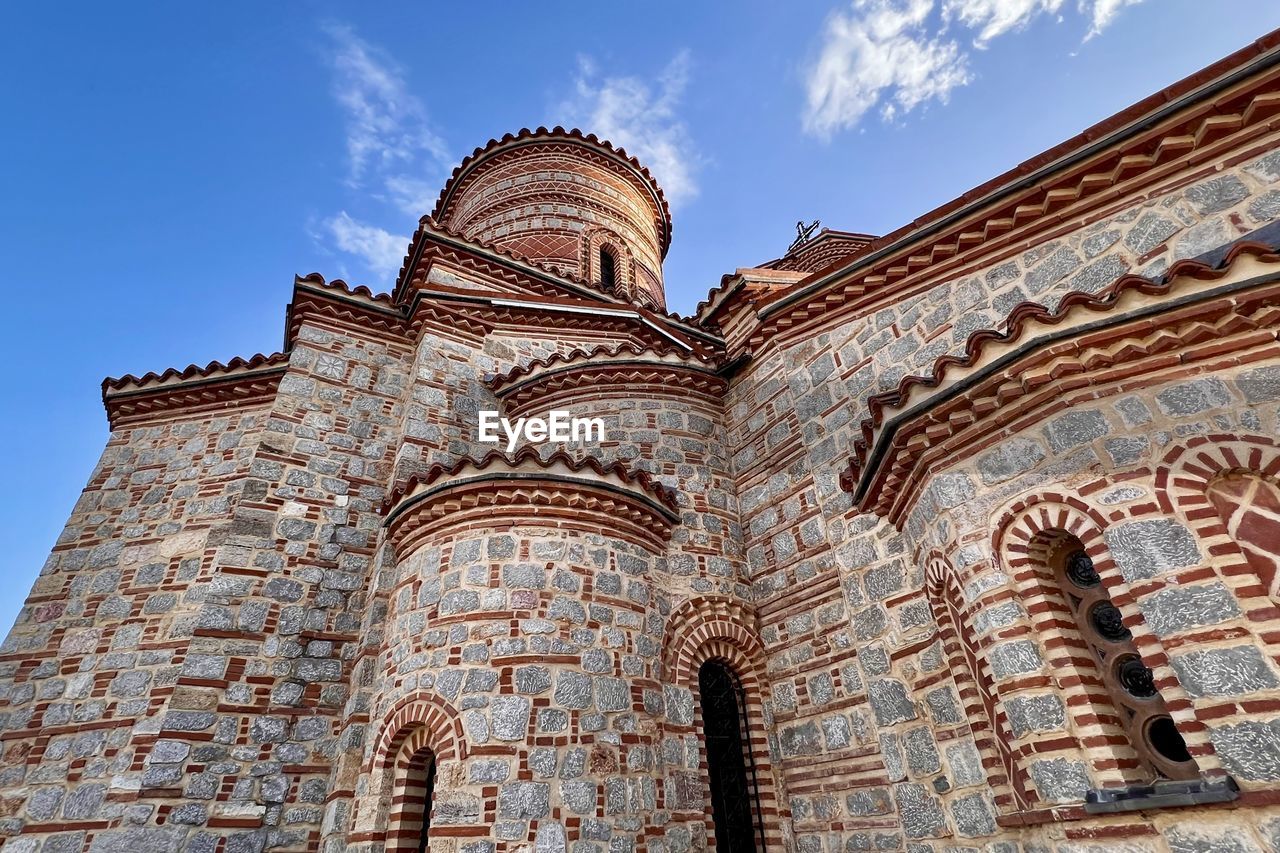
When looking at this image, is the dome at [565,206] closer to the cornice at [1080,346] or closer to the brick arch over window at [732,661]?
the brick arch over window at [732,661]

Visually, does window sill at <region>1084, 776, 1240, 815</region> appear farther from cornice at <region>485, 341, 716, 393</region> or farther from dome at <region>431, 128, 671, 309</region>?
dome at <region>431, 128, 671, 309</region>

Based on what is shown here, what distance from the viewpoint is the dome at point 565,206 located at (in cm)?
1166

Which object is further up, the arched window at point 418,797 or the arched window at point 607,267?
the arched window at point 607,267

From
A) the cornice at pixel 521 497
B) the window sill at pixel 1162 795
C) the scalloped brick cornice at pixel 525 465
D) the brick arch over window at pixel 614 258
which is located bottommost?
the window sill at pixel 1162 795

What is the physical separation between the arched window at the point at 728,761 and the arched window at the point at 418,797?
1970mm

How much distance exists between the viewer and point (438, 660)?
437 centimetres

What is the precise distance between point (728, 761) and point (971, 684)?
198cm

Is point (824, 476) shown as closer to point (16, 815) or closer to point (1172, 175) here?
point (1172, 175)

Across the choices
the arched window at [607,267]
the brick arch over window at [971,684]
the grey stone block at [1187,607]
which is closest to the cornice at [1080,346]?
the brick arch over window at [971,684]

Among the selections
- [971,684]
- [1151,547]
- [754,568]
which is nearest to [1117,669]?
[1151,547]

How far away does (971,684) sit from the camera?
12.3ft

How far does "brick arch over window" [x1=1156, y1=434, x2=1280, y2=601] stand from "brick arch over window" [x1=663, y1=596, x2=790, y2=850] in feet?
10.3

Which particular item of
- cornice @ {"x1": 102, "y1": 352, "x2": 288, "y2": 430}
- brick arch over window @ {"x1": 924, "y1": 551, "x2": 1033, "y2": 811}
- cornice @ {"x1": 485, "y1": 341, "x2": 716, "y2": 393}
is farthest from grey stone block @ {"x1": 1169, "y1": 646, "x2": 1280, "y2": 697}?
cornice @ {"x1": 102, "y1": 352, "x2": 288, "y2": 430}

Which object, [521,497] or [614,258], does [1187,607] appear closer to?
[521,497]
